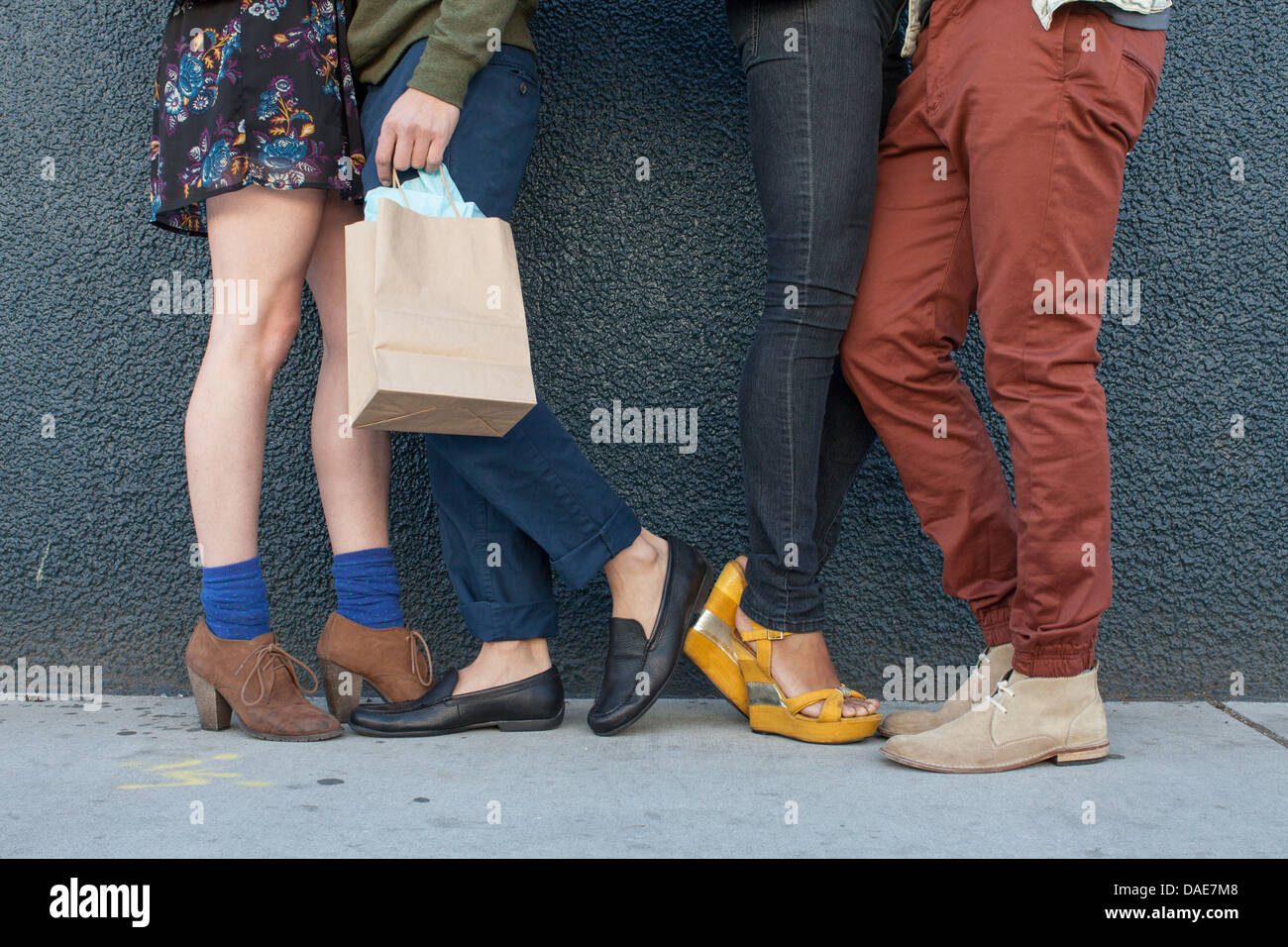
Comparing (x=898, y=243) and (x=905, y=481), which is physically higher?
(x=898, y=243)

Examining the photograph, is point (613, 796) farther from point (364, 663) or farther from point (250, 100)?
point (250, 100)

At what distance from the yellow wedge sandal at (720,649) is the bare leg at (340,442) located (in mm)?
625

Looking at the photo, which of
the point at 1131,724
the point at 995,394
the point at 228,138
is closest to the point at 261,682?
the point at 228,138

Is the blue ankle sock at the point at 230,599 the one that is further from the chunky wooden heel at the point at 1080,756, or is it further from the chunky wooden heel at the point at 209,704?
the chunky wooden heel at the point at 1080,756

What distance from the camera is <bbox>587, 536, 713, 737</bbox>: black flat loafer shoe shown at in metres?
1.88

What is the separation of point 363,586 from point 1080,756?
4.23 ft

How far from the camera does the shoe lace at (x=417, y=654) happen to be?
204 cm

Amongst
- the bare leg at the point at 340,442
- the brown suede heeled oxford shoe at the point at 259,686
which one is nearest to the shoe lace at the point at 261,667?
the brown suede heeled oxford shoe at the point at 259,686

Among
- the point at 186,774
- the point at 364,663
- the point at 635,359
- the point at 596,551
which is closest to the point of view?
the point at 186,774

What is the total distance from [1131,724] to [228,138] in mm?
1943

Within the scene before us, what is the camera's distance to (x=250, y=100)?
179 cm

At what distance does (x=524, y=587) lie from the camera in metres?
1.95

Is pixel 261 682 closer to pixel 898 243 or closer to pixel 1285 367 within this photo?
pixel 898 243

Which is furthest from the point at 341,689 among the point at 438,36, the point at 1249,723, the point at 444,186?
the point at 1249,723
